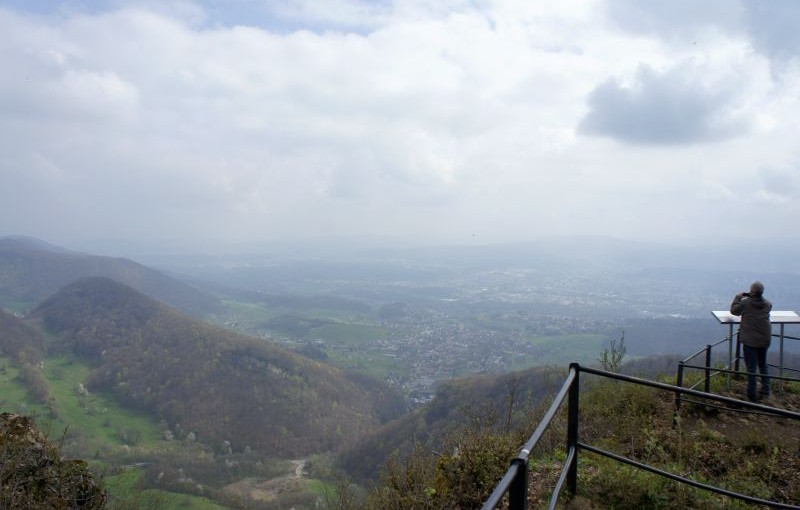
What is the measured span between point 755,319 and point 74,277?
203m

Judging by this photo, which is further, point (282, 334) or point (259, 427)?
point (282, 334)

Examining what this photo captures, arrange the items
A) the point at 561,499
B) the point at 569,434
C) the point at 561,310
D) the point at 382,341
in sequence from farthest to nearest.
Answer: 1. the point at 561,310
2. the point at 382,341
3. the point at 561,499
4. the point at 569,434

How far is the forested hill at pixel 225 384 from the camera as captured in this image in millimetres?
66812

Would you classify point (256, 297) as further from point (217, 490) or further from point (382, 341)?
point (217, 490)

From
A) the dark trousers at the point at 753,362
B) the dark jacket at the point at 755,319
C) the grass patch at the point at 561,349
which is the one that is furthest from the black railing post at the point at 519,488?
the grass patch at the point at 561,349

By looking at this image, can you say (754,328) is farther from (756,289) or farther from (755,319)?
(756,289)

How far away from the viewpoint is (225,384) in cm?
7600

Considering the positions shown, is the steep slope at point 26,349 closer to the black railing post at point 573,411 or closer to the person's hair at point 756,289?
the black railing post at point 573,411

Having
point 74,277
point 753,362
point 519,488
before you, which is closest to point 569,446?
point 519,488

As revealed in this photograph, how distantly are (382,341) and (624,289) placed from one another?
88491mm

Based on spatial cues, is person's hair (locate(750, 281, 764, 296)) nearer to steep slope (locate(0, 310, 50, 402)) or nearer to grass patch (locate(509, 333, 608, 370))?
grass patch (locate(509, 333, 608, 370))

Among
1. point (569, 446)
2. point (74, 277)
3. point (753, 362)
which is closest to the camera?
point (569, 446)

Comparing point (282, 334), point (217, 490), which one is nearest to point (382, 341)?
point (282, 334)

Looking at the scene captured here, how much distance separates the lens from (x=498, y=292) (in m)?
168
